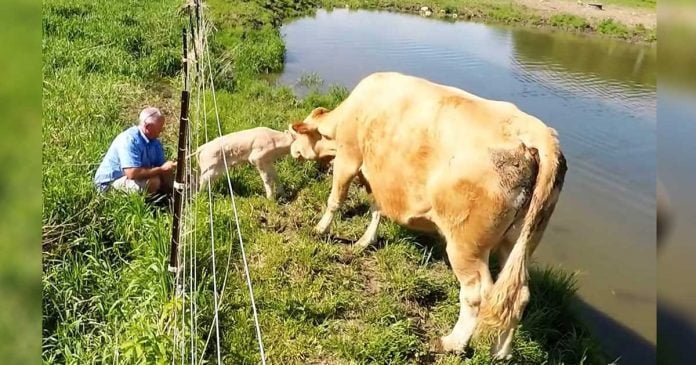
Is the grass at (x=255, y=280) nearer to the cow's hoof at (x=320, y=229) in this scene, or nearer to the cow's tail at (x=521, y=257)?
the cow's hoof at (x=320, y=229)

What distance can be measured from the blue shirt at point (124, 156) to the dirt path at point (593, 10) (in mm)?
26384

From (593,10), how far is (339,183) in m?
29.0

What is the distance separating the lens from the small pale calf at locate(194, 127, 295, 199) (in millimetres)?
6523

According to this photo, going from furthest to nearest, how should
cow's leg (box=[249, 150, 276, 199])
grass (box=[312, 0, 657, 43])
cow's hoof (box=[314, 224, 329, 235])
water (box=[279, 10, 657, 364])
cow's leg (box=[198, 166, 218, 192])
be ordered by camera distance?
A: grass (box=[312, 0, 657, 43]) → cow's leg (box=[249, 150, 276, 199]) → water (box=[279, 10, 657, 364]) → cow's leg (box=[198, 166, 218, 192]) → cow's hoof (box=[314, 224, 329, 235])

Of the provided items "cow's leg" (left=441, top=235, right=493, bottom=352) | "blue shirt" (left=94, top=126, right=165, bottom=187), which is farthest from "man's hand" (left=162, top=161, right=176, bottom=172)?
"cow's leg" (left=441, top=235, right=493, bottom=352)

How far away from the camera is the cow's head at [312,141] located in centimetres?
673

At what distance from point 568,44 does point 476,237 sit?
21876mm

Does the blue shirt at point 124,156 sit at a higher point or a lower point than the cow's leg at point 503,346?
higher

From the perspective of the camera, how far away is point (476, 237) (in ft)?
14.3

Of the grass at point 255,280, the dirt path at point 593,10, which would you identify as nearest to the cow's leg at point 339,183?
the grass at point 255,280

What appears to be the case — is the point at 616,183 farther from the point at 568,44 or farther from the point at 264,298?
the point at 568,44

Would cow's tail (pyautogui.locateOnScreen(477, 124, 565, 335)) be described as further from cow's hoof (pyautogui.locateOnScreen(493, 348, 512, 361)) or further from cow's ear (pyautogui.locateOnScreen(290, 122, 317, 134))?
cow's ear (pyautogui.locateOnScreen(290, 122, 317, 134))

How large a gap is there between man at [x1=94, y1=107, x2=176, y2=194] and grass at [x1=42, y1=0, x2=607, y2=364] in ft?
0.80

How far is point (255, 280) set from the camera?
5266 mm
